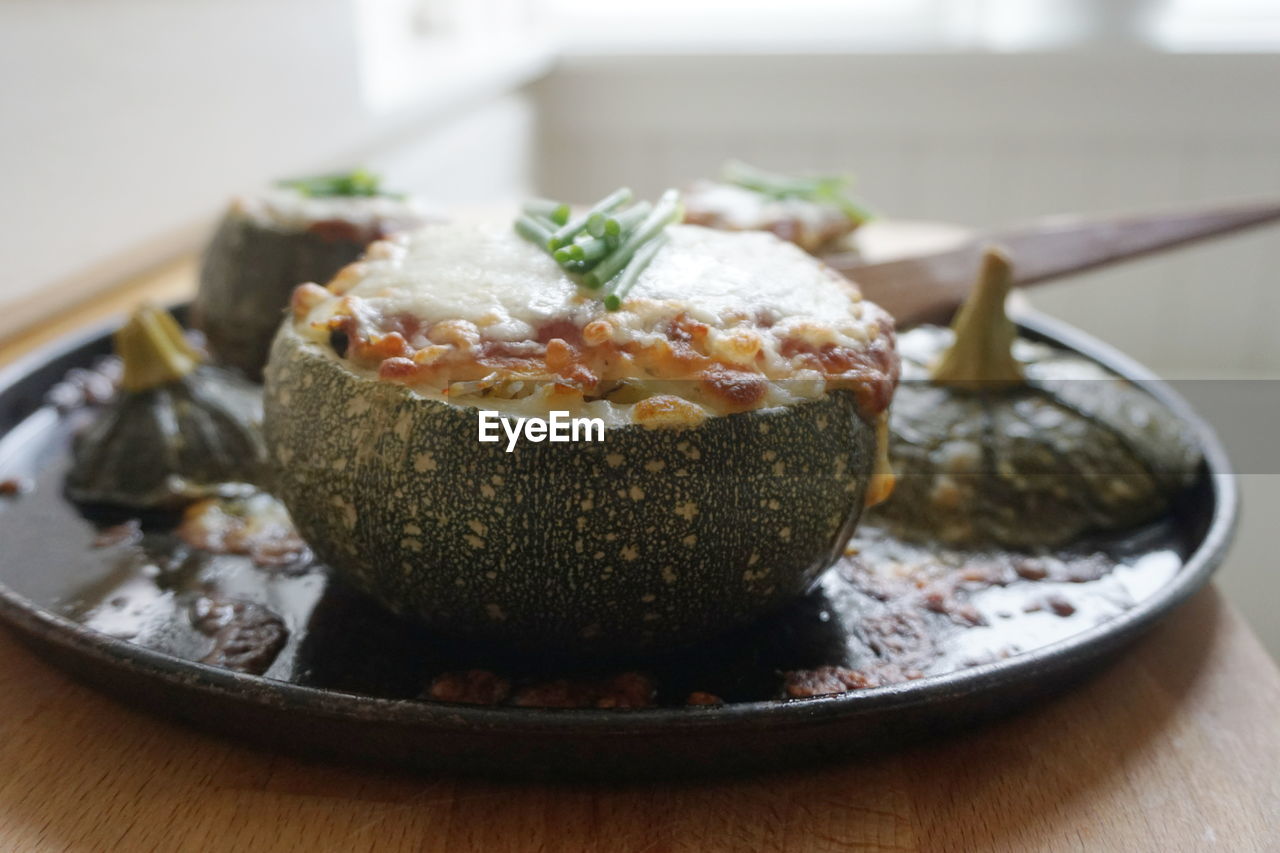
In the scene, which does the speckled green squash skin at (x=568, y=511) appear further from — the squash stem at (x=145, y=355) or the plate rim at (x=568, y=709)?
the squash stem at (x=145, y=355)

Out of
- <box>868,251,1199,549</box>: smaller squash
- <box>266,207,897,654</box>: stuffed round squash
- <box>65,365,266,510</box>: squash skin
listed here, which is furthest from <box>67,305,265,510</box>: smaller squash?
<box>868,251,1199,549</box>: smaller squash

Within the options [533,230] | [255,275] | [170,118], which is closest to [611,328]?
[533,230]

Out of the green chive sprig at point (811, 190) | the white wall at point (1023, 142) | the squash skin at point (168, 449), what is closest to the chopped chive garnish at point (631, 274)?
the squash skin at point (168, 449)

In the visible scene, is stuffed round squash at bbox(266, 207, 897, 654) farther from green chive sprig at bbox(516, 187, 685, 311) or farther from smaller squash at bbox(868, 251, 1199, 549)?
smaller squash at bbox(868, 251, 1199, 549)

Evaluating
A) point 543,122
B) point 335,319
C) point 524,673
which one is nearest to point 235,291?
point 335,319

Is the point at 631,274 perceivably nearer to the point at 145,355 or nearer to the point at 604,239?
the point at 604,239
